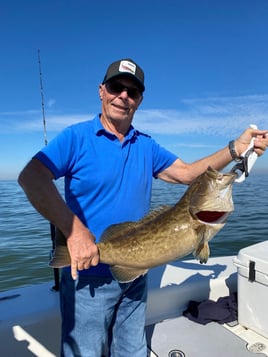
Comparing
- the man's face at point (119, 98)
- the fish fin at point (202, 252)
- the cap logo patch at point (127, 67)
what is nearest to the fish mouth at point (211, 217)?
the fish fin at point (202, 252)

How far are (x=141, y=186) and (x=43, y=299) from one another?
1.94 meters

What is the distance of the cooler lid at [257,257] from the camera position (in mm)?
3986

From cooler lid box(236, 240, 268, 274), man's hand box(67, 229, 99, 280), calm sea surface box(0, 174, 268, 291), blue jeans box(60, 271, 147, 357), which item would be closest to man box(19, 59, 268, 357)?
blue jeans box(60, 271, 147, 357)

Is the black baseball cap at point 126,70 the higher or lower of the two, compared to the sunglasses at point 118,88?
higher

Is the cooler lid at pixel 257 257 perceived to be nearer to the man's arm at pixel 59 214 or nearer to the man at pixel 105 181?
the man at pixel 105 181

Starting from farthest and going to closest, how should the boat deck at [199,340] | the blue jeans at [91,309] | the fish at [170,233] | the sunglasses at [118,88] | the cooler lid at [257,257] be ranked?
the cooler lid at [257,257]
the boat deck at [199,340]
the sunglasses at [118,88]
the blue jeans at [91,309]
the fish at [170,233]

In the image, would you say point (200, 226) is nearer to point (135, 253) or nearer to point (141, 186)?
point (135, 253)

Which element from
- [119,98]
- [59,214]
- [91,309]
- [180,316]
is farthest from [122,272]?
[180,316]

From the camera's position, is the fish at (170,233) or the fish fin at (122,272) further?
the fish fin at (122,272)

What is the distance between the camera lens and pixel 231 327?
4.40 metres

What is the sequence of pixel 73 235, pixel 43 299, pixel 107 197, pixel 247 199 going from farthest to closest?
pixel 247 199 → pixel 43 299 → pixel 107 197 → pixel 73 235

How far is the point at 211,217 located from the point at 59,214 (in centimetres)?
105

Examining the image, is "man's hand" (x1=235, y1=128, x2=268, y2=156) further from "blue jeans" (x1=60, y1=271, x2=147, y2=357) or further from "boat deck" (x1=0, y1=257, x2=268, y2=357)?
"boat deck" (x1=0, y1=257, x2=268, y2=357)

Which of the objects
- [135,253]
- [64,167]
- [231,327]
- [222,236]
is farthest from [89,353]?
[222,236]
